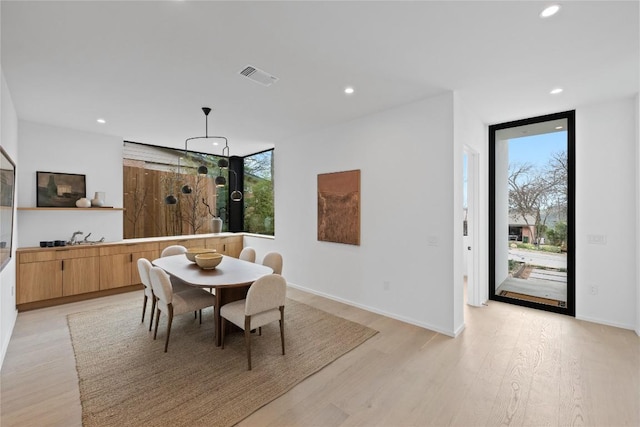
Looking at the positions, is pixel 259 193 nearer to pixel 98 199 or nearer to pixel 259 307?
Result: pixel 98 199

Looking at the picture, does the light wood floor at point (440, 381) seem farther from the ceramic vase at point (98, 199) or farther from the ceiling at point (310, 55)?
the ceiling at point (310, 55)

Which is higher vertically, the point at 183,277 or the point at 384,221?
the point at 384,221

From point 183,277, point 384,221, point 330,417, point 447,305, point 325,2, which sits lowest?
point 330,417

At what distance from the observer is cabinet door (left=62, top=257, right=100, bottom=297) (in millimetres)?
4172

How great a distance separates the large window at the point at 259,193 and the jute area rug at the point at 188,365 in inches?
117

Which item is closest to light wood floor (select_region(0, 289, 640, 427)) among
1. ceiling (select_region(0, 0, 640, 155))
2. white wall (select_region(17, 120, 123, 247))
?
white wall (select_region(17, 120, 123, 247))

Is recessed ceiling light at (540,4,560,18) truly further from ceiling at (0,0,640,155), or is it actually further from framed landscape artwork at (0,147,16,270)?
framed landscape artwork at (0,147,16,270)

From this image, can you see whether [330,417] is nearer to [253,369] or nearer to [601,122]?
[253,369]

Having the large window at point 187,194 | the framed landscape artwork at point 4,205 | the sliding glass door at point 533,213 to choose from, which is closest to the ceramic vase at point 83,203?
the large window at point 187,194

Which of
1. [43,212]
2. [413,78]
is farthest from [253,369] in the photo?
[43,212]

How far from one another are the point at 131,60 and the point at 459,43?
282 cm

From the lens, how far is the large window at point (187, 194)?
5504 millimetres

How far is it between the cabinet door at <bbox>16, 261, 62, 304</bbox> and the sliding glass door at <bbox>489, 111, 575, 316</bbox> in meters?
6.56

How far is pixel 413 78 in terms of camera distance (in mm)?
2855
